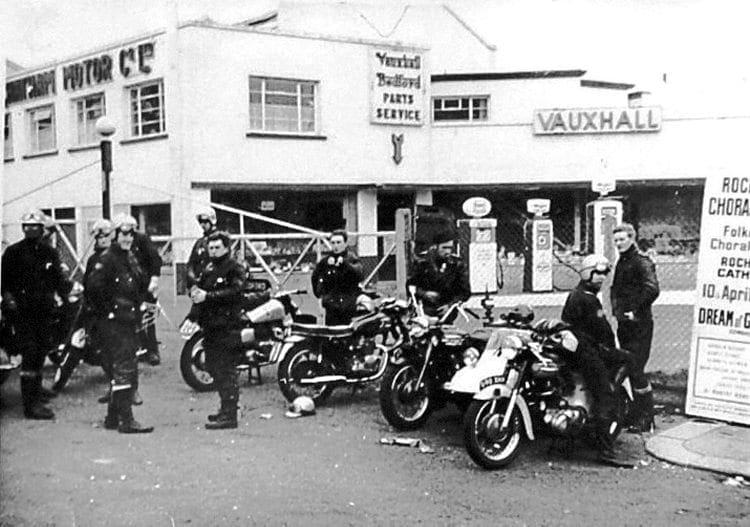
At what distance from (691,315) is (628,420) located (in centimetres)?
60

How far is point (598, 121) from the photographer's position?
13.4 ft

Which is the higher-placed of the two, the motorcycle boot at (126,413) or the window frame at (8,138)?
the window frame at (8,138)

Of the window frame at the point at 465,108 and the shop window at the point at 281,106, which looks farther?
the window frame at the point at 465,108

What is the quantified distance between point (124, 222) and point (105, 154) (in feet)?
0.76

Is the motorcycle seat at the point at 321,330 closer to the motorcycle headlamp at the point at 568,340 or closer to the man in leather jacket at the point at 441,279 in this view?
the man in leather jacket at the point at 441,279

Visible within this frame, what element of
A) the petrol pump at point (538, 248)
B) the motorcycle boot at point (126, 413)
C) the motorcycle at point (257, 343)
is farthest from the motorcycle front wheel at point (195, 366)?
the petrol pump at point (538, 248)

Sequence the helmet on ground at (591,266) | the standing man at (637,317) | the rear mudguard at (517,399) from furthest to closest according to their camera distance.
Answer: the standing man at (637,317)
the helmet on ground at (591,266)
the rear mudguard at (517,399)

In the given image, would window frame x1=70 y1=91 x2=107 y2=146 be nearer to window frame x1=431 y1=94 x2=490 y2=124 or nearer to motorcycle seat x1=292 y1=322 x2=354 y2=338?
window frame x1=431 y1=94 x2=490 y2=124

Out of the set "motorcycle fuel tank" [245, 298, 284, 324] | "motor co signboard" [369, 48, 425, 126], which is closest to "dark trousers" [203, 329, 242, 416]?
"motorcycle fuel tank" [245, 298, 284, 324]

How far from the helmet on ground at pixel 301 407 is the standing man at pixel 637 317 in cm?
154

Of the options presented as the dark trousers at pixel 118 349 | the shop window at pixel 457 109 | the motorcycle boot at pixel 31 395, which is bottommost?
the motorcycle boot at pixel 31 395

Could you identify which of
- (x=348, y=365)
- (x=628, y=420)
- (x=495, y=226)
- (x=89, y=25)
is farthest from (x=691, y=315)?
(x=89, y=25)

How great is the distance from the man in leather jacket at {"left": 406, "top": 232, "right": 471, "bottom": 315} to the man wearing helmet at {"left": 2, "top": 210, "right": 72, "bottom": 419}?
5.83 feet

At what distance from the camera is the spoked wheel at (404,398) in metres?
4.50
